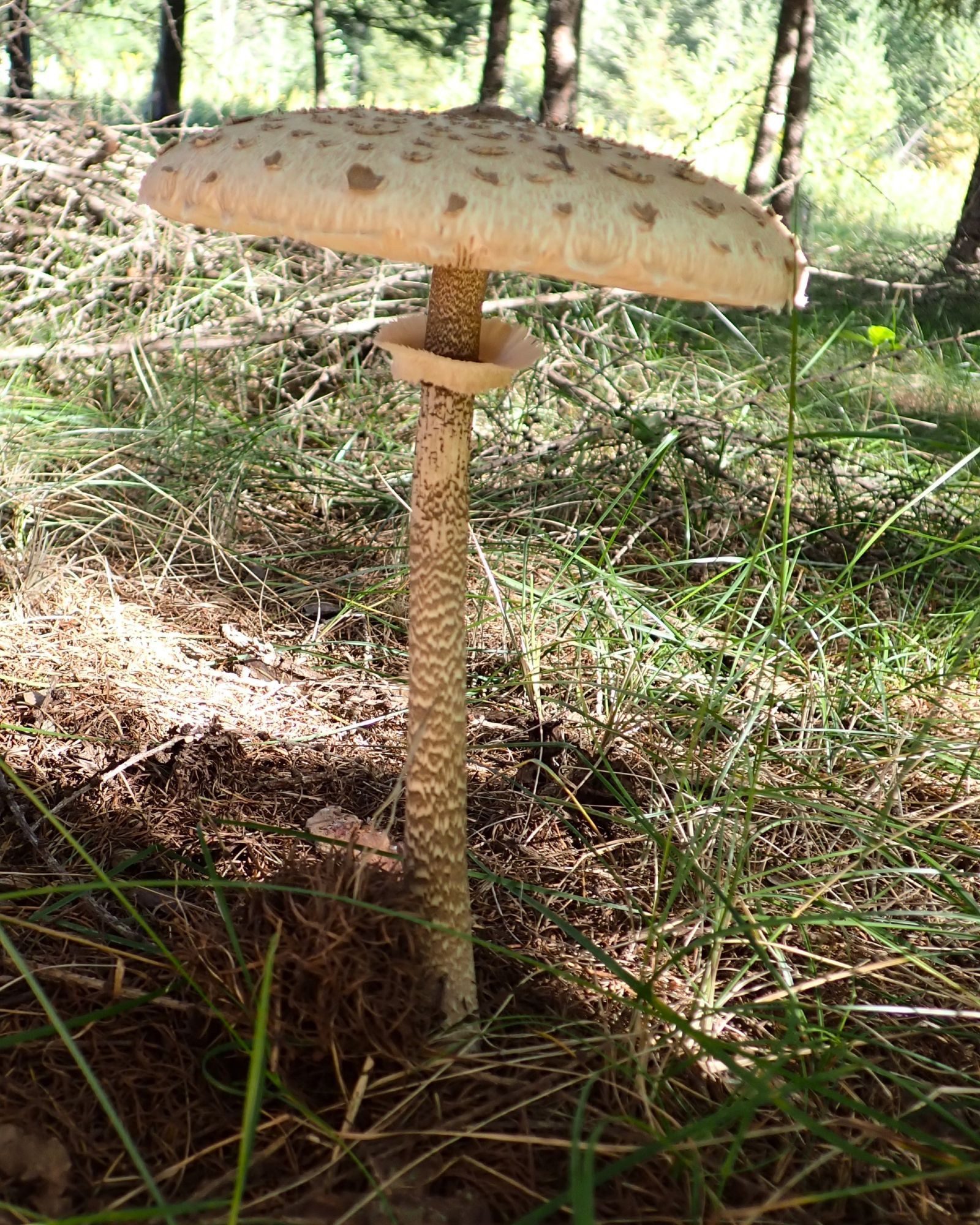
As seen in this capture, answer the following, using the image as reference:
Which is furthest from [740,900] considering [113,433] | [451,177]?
[113,433]

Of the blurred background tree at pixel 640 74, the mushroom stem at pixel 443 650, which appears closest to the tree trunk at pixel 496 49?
the blurred background tree at pixel 640 74

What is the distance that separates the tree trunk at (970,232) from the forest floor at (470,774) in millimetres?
3385

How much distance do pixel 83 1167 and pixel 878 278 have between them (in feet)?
26.3

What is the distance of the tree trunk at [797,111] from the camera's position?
9.46 m

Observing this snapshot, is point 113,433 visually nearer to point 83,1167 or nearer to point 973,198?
point 83,1167

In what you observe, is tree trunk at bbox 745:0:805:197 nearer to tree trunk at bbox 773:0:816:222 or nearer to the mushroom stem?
tree trunk at bbox 773:0:816:222

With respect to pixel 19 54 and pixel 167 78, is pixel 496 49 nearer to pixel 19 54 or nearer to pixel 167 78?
pixel 167 78

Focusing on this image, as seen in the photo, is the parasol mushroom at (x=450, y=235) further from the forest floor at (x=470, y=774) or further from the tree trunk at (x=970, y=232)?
the tree trunk at (x=970, y=232)

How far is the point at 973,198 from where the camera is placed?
709 cm

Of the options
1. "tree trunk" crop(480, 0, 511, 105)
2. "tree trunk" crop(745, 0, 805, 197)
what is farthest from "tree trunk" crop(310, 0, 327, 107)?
"tree trunk" crop(745, 0, 805, 197)

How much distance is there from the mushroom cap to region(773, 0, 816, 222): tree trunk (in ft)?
29.7

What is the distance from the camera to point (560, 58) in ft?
23.6

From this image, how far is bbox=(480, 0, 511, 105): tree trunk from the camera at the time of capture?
31.4 feet

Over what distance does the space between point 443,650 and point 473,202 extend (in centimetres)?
68
